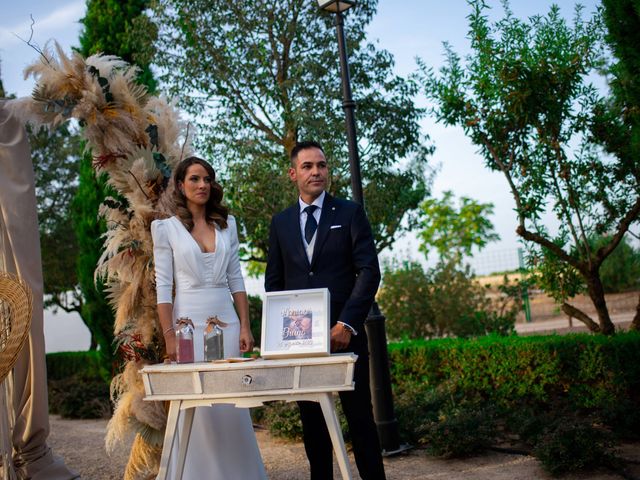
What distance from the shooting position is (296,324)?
3584mm

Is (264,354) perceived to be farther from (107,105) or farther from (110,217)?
(107,105)

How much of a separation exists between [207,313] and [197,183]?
86cm

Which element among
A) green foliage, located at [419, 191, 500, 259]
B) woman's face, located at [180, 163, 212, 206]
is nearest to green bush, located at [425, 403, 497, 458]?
woman's face, located at [180, 163, 212, 206]

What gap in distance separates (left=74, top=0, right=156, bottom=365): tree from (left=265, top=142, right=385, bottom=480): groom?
8091 mm

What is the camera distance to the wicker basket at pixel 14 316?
4.20 meters

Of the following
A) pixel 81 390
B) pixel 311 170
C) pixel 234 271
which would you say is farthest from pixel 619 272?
pixel 311 170

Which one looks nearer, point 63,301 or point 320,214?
point 320,214

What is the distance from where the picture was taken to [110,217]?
17.3ft

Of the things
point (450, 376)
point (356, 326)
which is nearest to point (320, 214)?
point (356, 326)

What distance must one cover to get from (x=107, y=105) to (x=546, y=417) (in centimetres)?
477

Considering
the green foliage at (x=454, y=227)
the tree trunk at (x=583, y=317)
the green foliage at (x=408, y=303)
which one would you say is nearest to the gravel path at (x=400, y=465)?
the tree trunk at (x=583, y=317)

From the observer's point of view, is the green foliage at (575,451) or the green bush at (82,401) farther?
the green bush at (82,401)

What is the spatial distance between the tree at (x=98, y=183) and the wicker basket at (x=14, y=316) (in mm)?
7462

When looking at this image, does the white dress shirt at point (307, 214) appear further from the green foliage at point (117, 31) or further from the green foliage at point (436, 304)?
the green foliage at point (117, 31)
